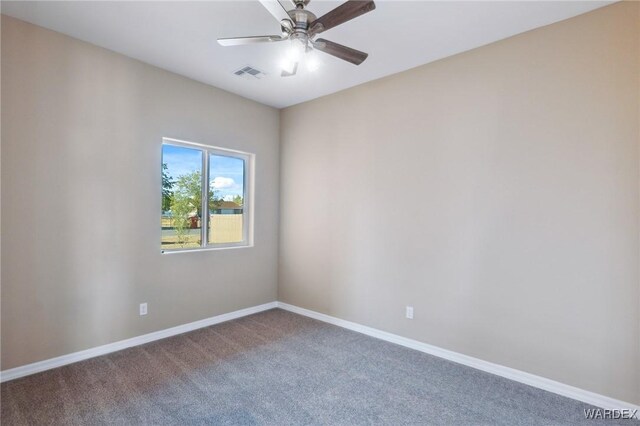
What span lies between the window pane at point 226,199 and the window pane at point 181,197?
6.8 inches

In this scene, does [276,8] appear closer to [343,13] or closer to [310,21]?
[310,21]

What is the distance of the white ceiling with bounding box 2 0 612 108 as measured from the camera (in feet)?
7.55

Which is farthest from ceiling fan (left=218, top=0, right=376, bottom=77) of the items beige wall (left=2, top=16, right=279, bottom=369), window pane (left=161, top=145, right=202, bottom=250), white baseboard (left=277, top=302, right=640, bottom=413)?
white baseboard (left=277, top=302, right=640, bottom=413)

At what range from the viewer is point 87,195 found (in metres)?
2.87

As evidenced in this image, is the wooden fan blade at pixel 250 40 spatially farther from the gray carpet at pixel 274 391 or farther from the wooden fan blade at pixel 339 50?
the gray carpet at pixel 274 391

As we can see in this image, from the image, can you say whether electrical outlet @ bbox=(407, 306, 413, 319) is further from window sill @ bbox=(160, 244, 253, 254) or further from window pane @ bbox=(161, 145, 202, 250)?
window pane @ bbox=(161, 145, 202, 250)

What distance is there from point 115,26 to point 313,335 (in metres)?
3.44

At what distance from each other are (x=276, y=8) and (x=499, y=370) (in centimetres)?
321

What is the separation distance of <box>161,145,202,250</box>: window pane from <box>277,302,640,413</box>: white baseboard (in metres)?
2.01

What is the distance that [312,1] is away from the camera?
87.5 inches

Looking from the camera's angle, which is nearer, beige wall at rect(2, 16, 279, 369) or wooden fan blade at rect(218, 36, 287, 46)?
wooden fan blade at rect(218, 36, 287, 46)

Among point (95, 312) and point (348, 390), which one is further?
point (95, 312)

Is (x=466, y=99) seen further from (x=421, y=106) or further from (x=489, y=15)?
(x=489, y=15)

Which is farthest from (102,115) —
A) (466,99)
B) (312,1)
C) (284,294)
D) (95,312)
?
(466,99)
